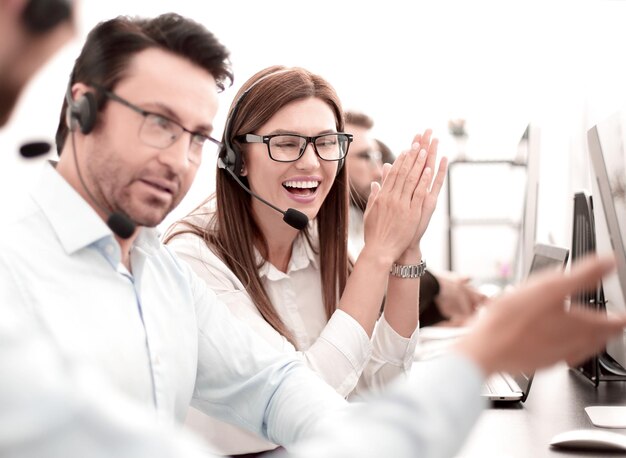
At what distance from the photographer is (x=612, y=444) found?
1039mm

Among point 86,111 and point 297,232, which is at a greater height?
point 86,111

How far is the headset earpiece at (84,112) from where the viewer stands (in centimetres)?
87

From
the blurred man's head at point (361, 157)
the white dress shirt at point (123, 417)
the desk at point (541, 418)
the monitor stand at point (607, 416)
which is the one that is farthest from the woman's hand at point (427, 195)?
the blurred man's head at point (361, 157)

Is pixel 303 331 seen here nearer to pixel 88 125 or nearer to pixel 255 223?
pixel 255 223

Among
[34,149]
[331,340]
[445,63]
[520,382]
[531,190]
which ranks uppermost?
[445,63]

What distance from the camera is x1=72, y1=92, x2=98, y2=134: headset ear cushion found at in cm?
87

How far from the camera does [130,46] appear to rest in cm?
91

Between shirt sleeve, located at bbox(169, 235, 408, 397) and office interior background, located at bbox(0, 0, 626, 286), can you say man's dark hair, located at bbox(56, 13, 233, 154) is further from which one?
office interior background, located at bbox(0, 0, 626, 286)

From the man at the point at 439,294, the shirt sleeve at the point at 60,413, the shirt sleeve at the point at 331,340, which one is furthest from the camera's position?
the man at the point at 439,294

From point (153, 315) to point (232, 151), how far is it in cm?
53

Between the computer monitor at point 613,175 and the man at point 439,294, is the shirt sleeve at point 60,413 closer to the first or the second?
the computer monitor at point 613,175

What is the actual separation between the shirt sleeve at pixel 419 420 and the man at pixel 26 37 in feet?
1.29

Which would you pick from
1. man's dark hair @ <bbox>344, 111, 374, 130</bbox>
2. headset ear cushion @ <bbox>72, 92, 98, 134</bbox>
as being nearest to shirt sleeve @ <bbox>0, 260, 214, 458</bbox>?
headset ear cushion @ <bbox>72, 92, 98, 134</bbox>

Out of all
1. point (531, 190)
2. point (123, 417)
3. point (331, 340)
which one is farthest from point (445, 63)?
point (123, 417)
